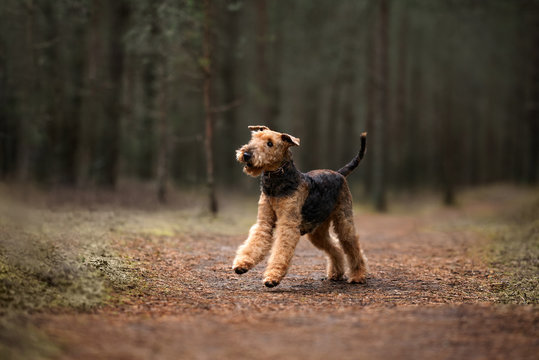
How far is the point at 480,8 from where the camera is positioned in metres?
18.0

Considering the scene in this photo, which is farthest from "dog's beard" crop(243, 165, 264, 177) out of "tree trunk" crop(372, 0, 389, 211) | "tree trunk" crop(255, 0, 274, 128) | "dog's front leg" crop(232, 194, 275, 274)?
"tree trunk" crop(255, 0, 274, 128)

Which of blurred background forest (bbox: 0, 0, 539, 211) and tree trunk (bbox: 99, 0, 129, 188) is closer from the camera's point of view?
blurred background forest (bbox: 0, 0, 539, 211)

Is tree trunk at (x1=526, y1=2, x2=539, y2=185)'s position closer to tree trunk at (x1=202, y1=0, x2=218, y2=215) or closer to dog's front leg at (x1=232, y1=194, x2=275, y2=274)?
tree trunk at (x1=202, y1=0, x2=218, y2=215)

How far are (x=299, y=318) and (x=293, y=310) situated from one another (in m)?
0.42

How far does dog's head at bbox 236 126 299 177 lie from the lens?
210 inches

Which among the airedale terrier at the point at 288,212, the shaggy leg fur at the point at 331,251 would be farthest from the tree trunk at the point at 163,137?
the shaggy leg fur at the point at 331,251

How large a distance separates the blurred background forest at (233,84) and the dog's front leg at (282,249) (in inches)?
265

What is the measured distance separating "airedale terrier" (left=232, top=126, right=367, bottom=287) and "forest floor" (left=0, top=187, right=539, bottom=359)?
1.08ft

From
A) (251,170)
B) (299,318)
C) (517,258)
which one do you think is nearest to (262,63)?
(517,258)

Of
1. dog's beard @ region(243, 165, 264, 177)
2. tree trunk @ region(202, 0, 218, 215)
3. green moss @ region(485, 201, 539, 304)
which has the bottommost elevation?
green moss @ region(485, 201, 539, 304)

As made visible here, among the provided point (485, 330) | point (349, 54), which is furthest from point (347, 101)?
point (485, 330)

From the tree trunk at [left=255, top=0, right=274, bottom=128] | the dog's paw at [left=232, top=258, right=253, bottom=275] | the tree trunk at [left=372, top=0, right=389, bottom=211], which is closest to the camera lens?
the dog's paw at [left=232, top=258, right=253, bottom=275]

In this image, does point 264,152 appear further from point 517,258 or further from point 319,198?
point 517,258

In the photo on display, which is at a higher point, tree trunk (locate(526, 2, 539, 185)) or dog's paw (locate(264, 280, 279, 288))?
tree trunk (locate(526, 2, 539, 185))
